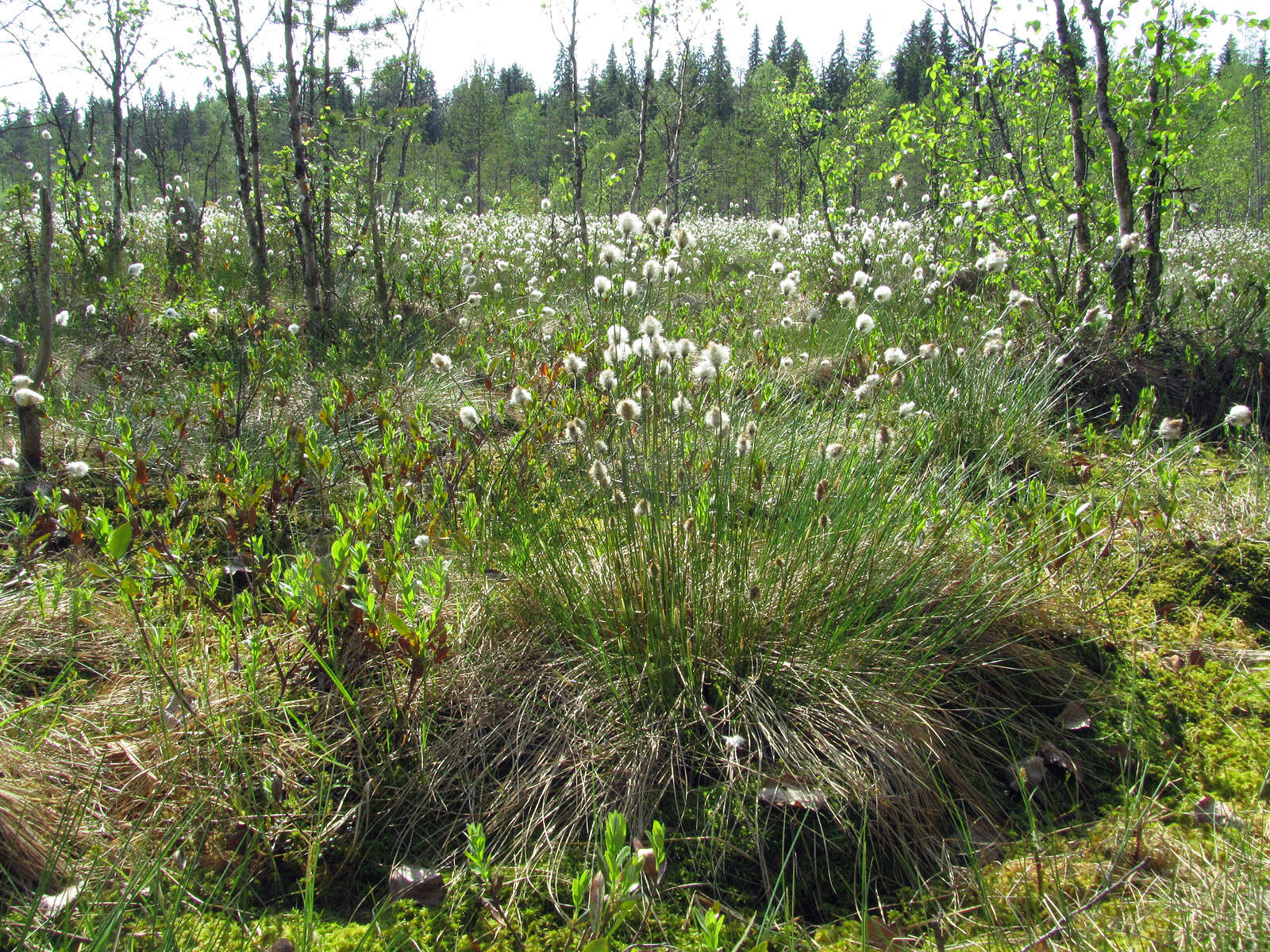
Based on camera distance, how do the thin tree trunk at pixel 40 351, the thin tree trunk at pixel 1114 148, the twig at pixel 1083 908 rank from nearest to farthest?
the twig at pixel 1083 908 < the thin tree trunk at pixel 40 351 < the thin tree trunk at pixel 1114 148

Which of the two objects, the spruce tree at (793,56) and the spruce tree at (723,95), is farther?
the spruce tree at (793,56)

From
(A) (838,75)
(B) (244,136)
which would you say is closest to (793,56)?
(A) (838,75)

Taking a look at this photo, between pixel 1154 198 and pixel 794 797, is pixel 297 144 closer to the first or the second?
pixel 794 797

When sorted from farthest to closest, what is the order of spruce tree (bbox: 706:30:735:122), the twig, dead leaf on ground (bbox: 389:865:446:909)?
spruce tree (bbox: 706:30:735:122) → dead leaf on ground (bbox: 389:865:446:909) → the twig

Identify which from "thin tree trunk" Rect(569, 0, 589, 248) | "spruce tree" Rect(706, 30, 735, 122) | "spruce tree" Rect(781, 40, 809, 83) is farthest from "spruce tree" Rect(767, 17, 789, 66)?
"thin tree trunk" Rect(569, 0, 589, 248)

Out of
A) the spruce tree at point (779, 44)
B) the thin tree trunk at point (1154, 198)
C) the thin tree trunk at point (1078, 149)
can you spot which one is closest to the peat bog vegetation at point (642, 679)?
the thin tree trunk at point (1154, 198)

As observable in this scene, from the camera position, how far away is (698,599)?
1.94 m

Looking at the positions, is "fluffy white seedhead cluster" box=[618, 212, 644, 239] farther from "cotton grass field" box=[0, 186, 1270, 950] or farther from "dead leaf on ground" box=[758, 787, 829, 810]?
"dead leaf on ground" box=[758, 787, 829, 810]

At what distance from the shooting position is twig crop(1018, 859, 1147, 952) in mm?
1209

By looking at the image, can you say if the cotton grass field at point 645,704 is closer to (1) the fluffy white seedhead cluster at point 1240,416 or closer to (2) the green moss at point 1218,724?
(2) the green moss at point 1218,724

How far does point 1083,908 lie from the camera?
1313 millimetres

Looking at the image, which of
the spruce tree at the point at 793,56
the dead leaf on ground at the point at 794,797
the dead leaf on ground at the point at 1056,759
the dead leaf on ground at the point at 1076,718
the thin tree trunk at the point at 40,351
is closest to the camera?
the dead leaf on ground at the point at 794,797

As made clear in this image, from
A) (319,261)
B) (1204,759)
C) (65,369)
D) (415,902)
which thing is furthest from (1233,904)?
(319,261)

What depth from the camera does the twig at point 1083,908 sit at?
121 centimetres
